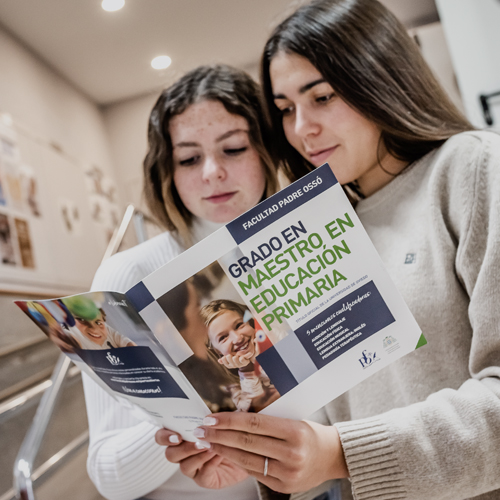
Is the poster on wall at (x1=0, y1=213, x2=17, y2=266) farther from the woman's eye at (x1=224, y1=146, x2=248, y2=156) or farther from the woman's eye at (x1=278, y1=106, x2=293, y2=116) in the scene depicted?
the woman's eye at (x1=278, y1=106, x2=293, y2=116)

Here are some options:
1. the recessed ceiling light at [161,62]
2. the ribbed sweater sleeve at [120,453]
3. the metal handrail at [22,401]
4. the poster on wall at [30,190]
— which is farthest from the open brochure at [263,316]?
the recessed ceiling light at [161,62]

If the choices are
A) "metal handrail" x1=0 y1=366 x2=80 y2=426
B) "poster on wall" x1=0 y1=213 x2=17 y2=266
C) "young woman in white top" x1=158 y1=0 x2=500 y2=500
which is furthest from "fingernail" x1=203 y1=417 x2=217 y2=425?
"poster on wall" x1=0 y1=213 x2=17 y2=266

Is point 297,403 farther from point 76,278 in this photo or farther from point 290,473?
point 76,278

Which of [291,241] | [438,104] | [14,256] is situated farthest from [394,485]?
[14,256]

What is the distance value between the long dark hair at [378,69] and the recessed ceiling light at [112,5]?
357cm

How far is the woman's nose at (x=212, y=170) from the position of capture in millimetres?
1187

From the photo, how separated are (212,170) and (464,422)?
751 millimetres

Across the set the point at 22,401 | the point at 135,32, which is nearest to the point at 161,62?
the point at 135,32

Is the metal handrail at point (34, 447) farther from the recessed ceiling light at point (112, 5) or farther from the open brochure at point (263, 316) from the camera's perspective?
the recessed ceiling light at point (112, 5)

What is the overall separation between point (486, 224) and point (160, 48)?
444cm

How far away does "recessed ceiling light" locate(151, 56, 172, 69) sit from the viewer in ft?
15.7

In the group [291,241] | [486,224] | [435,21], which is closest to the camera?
[291,241]

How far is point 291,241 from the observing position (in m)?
0.67

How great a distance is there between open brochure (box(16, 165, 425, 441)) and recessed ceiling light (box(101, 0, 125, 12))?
13.2 ft
